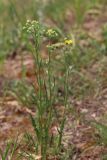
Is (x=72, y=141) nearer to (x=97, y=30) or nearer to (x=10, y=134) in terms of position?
(x=10, y=134)

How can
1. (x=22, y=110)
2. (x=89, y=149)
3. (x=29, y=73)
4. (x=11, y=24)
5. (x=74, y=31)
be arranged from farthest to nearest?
(x=11, y=24) → (x=74, y=31) → (x=29, y=73) → (x=22, y=110) → (x=89, y=149)

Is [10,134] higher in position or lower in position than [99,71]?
lower

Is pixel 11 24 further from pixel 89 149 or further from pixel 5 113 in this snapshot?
pixel 89 149

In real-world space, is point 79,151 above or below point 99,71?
below

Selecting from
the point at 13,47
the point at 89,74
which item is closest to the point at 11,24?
the point at 13,47

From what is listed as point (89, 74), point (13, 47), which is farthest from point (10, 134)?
point (13, 47)

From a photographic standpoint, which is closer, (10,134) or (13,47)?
(10,134)

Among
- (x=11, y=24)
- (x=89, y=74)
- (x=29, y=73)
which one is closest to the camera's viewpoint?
(x=89, y=74)

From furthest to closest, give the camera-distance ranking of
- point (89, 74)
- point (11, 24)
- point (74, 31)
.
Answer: point (11, 24), point (74, 31), point (89, 74)

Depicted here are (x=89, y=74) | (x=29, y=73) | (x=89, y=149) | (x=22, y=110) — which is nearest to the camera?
(x=89, y=149)
